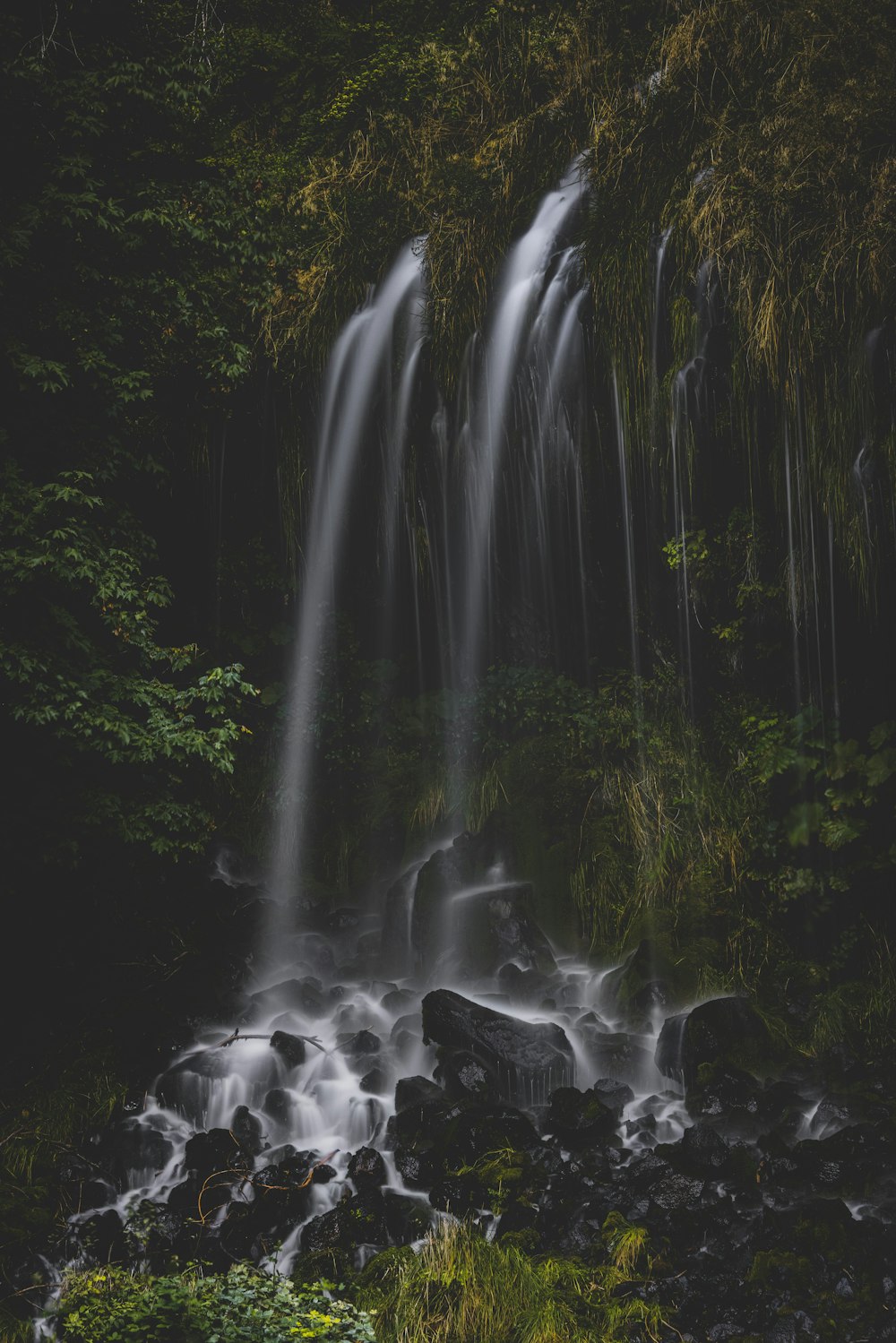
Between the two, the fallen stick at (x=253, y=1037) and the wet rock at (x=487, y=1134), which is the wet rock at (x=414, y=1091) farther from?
the fallen stick at (x=253, y=1037)

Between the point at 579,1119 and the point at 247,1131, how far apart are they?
6.72 ft

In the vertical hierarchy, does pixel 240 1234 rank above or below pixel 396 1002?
below

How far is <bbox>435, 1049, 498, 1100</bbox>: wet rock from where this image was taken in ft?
20.1

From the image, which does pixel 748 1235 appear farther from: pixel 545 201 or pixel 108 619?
pixel 545 201

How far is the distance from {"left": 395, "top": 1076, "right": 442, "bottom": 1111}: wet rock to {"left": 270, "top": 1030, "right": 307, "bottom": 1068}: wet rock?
81cm

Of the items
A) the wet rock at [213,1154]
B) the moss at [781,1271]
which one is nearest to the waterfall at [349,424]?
the wet rock at [213,1154]

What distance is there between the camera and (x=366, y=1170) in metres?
5.46

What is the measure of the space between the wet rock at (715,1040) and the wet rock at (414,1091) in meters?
1.55

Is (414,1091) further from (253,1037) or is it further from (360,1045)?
(253,1037)

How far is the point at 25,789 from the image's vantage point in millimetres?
6301

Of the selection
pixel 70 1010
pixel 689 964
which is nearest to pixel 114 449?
pixel 70 1010

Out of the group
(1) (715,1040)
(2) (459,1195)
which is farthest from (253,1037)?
(1) (715,1040)

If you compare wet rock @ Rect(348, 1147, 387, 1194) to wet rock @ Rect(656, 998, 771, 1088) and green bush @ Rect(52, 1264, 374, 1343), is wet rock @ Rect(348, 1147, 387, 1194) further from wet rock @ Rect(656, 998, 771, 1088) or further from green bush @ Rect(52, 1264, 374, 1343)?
wet rock @ Rect(656, 998, 771, 1088)

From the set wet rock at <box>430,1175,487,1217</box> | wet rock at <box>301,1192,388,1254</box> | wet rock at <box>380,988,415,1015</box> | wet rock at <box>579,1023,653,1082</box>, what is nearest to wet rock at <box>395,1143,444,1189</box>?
wet rock at <box>430,1175,487,1217</box>
